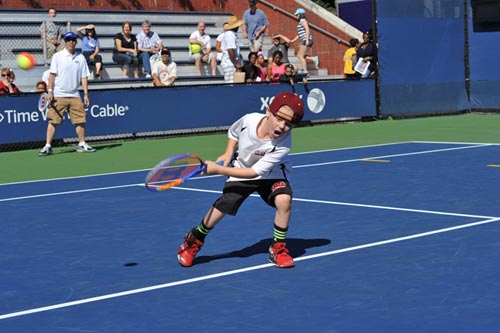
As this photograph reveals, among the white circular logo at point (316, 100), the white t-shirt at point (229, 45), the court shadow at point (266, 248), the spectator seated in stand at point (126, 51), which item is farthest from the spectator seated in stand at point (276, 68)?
the court shadow at point (266, 248)

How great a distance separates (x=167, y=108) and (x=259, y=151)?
43.2 feet

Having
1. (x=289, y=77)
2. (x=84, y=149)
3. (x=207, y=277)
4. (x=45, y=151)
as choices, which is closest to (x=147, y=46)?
(x=289, y=77)

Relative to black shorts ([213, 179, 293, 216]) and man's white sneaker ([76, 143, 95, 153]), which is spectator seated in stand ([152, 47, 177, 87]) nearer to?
man's white sneaker ([76, 143, 95, 153])

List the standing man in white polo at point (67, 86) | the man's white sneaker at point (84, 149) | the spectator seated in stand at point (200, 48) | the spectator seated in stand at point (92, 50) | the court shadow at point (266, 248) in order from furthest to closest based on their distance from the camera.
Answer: the spectator seated in stand at point (200, 48)
the spectator seated in stand at point (92, 50)
the man's white sneaker at point (84, 149)
the standing man in white polo at point (67, 86)
the court shadow at point (266, 248)

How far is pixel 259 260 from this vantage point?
291 inches

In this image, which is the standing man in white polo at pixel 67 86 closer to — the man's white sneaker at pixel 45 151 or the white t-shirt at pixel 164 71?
the man's white sneaker at pixel 45 151

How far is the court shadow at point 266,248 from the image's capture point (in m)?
7.59

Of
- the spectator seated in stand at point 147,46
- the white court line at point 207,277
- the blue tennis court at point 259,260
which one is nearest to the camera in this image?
the blue tennis court at point 259,260

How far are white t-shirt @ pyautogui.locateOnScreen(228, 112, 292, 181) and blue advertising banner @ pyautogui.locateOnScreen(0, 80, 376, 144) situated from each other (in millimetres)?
11328

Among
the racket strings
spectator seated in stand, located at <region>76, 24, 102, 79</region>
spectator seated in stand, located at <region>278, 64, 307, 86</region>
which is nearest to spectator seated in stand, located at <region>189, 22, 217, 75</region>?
spectator seated in stand, located at <region>76, 24, 102, 79</region>

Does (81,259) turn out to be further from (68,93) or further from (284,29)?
(284,29)

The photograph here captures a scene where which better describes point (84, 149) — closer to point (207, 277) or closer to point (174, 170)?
point (174, 170)

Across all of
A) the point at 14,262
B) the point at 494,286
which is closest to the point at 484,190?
the point at 494,286

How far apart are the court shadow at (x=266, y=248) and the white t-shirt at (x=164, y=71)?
13.5 meters
